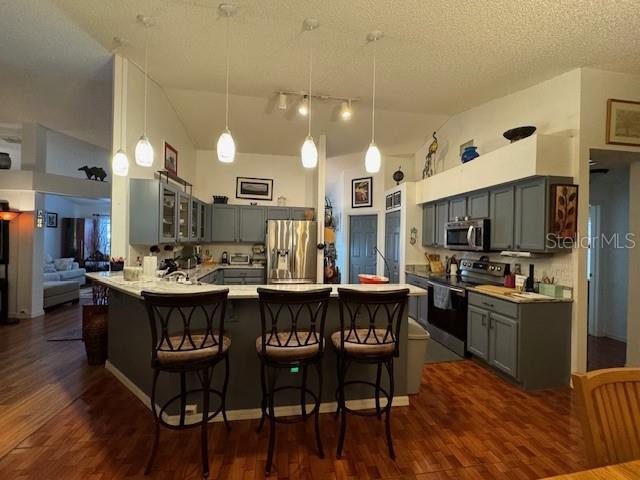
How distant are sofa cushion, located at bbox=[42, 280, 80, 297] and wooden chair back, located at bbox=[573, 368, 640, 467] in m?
7.24

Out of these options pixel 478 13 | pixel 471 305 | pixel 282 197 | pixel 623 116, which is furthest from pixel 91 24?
pixel 623 116

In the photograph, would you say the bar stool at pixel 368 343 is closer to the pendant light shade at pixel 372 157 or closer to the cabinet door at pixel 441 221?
the pendant light shade at pixel 372 157

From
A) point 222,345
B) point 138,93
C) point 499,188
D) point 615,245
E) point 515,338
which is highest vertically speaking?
point 138,93

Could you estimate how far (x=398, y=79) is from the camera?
373 centimetres

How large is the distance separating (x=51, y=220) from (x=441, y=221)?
9.61 metres

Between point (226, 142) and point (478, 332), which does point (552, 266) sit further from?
point (226, 142)

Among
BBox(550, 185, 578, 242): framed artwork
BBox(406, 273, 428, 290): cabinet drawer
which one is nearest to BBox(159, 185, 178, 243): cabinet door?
BBox(406, 273, 428, 290): cabinet drawer

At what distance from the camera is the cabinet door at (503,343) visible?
2.91 m

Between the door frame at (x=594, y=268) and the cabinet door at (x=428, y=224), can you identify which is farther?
the cabinet door at (x=428, y=224)

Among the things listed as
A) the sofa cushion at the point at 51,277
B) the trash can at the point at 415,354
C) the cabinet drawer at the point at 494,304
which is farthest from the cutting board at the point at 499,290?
the sofa cushion at the point at 51,277

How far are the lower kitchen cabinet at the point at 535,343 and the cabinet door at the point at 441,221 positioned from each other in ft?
5.94

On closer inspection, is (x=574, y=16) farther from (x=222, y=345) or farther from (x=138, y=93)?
(x=138, y=93)

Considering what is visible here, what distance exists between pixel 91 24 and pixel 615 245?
668 centimetres

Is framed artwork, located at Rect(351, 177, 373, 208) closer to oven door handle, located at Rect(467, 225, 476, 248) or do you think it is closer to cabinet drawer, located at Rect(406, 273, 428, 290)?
cabinet drawer, located at Rect(406, 273, 428, 290)
